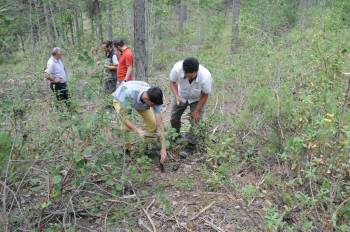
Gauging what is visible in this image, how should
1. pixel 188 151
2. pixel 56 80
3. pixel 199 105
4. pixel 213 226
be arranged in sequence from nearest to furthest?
pixel 213 226 → pixel 199 105 → pixel 188 151 → pixel 56 80

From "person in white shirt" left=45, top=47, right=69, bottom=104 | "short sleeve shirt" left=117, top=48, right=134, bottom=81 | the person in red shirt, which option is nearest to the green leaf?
the person in red shirt

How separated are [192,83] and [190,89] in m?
0.11

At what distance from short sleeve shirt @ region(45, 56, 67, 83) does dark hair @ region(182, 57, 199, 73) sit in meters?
3.55

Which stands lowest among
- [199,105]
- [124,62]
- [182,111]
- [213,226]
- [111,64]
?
[213,226]

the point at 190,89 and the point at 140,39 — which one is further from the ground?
the point at 140,39

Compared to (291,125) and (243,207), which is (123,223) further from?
(291,125)

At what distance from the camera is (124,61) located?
22.7 ft

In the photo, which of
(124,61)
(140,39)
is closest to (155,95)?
(124,61)

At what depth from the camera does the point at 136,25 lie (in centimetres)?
768

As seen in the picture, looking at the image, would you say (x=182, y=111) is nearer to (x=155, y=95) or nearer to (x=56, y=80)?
(x=155, y=95)

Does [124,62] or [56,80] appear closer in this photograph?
[124,62]

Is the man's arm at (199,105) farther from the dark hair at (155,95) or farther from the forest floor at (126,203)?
the forest floor at (126,203)

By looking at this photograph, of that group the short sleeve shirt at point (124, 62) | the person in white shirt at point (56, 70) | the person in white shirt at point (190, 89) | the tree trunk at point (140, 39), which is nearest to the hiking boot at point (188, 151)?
the person in white shirt at point (190, 89)

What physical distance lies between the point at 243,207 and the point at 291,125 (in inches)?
53.2
